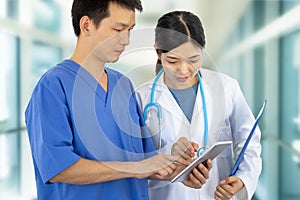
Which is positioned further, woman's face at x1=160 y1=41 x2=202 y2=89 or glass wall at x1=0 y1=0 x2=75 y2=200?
glass wall at x1=0 y1=0 x2=75 y2=200

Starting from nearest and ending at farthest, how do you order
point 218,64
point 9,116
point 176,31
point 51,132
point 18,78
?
point 51,132 < point 176,31 < point 218,64 < point 9,116 < point 18,78

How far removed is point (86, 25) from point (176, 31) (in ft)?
0.75

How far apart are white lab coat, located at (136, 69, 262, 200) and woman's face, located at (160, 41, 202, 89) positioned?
7 cm

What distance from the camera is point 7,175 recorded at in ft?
12.8

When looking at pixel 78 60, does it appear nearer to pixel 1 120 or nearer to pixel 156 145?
pixel 156 145

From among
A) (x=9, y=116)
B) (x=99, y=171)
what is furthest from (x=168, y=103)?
(x=9, y=116)

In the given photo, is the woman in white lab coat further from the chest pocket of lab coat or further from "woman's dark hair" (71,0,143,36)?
"woman's dark hair" (71,0,143,36)

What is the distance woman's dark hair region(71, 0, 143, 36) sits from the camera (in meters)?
1.15

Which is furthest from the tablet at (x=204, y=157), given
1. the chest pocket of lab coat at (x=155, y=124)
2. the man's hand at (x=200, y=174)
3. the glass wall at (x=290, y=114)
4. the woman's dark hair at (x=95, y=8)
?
the glass wall at (x=290, y=114)

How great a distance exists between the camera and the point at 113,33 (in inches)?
45.6

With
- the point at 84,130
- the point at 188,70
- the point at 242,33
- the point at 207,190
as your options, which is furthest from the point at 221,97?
the point at 242,33

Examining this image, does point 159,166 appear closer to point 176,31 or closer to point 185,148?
point 185,148

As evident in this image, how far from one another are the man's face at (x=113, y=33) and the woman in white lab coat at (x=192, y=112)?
0.10m

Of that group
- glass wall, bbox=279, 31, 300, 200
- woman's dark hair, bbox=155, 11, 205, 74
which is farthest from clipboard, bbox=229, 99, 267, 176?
glass wall, bbox=279, 31, 300, 200
